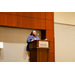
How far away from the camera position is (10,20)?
555cm

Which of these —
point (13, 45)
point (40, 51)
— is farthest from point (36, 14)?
point (40, 51)

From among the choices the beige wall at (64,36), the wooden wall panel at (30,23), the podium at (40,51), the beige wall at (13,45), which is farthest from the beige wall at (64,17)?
the podium at (40,51)

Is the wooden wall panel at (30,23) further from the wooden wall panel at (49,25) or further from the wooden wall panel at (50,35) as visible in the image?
the wooden wall panel at (50,35)

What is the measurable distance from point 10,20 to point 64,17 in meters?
2.83

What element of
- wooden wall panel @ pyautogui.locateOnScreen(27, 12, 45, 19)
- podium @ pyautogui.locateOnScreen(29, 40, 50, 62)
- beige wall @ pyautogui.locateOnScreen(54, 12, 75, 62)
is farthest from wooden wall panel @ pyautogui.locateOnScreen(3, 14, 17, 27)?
podium @ pyautogui.locateOnScreen(29, 40, 50, 62)

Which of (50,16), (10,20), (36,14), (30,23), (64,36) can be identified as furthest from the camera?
(64,36)

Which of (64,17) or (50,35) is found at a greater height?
(64,17)

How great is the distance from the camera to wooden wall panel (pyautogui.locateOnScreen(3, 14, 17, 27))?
17.9 feet

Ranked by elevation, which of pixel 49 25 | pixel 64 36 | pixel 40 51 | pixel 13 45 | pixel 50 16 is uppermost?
pixel 50 16

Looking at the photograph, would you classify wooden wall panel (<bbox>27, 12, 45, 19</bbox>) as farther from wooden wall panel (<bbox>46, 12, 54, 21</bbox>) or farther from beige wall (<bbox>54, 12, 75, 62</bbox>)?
beige wall (<bbox>54, 12, 75, 62</bbox>)

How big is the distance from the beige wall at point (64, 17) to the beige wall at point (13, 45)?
→ 1889 millimetres

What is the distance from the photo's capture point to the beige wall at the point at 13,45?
5.42 metres

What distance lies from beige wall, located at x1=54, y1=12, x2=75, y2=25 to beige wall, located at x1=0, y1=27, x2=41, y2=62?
1889 mm

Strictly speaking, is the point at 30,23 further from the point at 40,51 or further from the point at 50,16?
the point at 40,51
